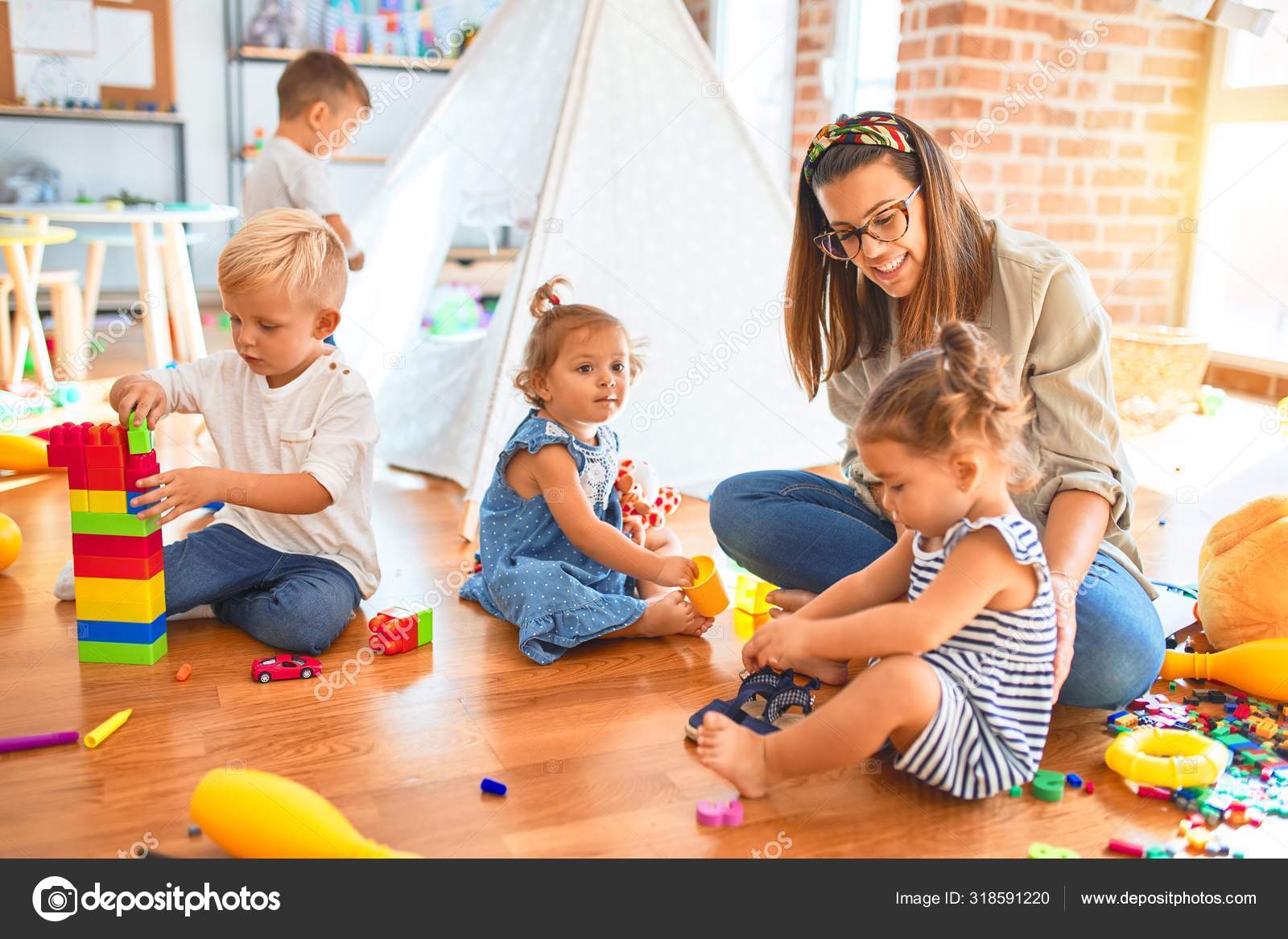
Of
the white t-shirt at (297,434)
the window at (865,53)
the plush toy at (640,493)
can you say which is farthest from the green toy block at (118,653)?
the window at (865,53)

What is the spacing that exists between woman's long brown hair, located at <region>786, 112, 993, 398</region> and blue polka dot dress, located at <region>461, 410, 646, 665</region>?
1.10ft

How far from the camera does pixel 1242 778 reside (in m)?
1.20

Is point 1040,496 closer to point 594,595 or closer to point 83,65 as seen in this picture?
point 594,595

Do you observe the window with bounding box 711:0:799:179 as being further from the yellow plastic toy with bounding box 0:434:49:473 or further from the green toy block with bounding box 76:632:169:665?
the green toy block with bounding box 76:632:169:665

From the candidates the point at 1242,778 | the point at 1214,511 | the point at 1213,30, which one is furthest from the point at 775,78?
the point at 1242,778

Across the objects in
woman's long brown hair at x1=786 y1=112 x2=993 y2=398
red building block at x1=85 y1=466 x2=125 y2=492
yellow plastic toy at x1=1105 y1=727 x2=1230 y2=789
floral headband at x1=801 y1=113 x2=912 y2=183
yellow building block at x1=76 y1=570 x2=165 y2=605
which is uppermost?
floral headband at x1=801 y1=113 x2=912 y2=183

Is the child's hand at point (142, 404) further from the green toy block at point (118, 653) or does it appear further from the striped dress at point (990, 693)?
the striped dress at point (990, 693)

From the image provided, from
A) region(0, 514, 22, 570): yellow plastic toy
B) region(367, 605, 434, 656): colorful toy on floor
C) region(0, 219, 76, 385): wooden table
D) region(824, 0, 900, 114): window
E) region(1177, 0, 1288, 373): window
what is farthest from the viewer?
region(824, 0, 900, 114): window

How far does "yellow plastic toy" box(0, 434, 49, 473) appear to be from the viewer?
2.27 m

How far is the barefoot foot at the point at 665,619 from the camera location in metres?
1.54

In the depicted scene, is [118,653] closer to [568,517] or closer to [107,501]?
[107,501]

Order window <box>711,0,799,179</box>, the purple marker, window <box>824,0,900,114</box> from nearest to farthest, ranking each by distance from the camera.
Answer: the purple marker < window <box>824,0,900,114</box> < window <box>711,0,799,179</box>

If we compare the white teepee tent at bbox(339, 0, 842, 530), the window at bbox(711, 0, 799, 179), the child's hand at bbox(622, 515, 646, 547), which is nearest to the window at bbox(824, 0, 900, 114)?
the window at bbox(711, 0, 799, 179)

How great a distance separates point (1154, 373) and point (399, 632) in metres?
2.17
